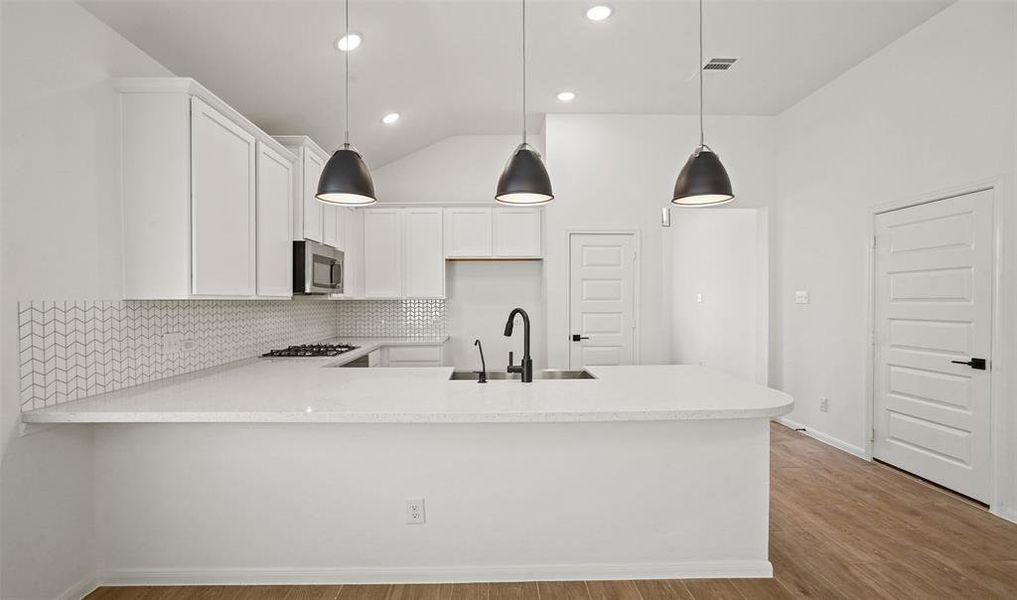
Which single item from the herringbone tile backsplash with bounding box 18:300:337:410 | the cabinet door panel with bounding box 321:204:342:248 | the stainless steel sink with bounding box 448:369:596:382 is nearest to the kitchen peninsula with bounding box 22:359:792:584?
the herringbone tile backsplash with bounding box 18:300:337:410

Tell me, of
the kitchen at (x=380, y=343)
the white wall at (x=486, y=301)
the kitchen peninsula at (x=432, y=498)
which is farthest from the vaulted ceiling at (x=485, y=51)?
the kitchen peninsula at (x=432, y=498)

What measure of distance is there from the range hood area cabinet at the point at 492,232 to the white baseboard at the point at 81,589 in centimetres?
378

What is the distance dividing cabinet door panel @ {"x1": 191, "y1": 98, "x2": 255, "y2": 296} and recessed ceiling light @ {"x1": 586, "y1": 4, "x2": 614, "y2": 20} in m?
2.25

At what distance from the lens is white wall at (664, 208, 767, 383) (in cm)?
532

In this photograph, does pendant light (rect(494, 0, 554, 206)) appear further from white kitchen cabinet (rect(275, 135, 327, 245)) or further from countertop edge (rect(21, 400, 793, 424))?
white kitchen cabinet (rect(275, 135, 327, 245))

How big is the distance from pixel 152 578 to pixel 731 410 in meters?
2.62

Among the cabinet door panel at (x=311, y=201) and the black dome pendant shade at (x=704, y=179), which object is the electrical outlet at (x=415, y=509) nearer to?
the black dome pendant shade at (x=704, y=179)

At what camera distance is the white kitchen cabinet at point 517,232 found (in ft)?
17.4

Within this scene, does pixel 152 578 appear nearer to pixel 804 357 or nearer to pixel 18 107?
pixel 18 107

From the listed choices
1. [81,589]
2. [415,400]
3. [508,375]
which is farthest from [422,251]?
[81,589]

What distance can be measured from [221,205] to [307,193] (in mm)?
→ 1131

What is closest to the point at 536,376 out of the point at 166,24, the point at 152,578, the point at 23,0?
the point at 152,578

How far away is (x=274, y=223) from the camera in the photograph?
327 centimetres

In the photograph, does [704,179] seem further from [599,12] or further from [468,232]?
[468,232]
